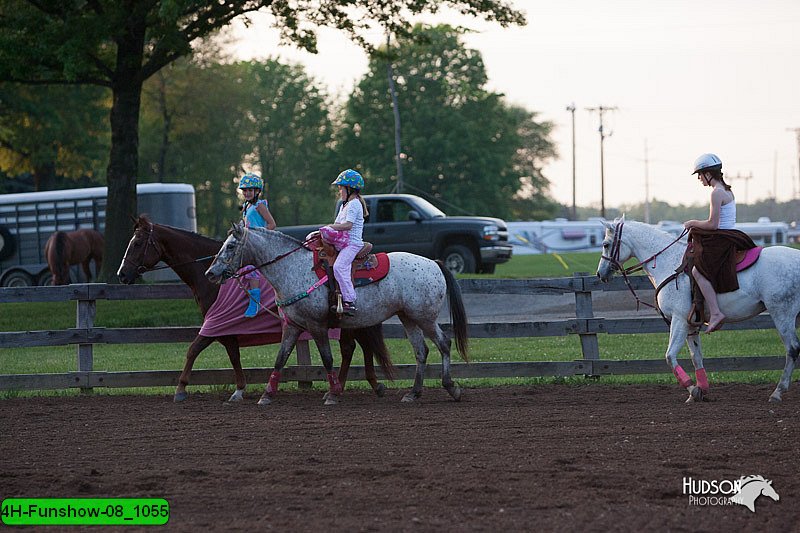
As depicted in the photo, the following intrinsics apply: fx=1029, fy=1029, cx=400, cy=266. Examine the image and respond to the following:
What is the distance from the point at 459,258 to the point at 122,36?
1018cm

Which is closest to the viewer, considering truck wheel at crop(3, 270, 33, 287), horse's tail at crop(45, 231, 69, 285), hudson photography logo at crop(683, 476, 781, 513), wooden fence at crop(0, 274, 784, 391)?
hudson photography logo at crop(683, 476, 781, 513)

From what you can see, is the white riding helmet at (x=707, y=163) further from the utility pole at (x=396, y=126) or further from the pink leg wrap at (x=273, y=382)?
the utility pole at (x=396, y=126)

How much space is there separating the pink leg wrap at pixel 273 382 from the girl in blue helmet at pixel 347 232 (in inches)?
41.8

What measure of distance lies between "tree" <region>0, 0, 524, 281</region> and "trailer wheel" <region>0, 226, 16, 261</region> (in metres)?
7.60

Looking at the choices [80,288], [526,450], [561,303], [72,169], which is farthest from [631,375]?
[72,169]

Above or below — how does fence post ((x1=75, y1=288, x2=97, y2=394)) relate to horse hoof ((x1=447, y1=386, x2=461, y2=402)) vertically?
above

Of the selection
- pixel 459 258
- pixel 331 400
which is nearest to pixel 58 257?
pixel 459 258

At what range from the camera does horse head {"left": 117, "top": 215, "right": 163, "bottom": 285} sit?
1113 centimetres

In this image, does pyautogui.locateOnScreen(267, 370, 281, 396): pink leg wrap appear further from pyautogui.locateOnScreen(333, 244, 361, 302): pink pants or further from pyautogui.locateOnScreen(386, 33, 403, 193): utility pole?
pyautogui.locateOnScreen(386, 33, 403, 193): utility pole

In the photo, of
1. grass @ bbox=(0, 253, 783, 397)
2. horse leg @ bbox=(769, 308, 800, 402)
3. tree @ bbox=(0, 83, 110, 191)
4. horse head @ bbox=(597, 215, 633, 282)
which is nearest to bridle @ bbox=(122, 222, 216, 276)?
grass @ bbox=(0, 253, 783, 397)

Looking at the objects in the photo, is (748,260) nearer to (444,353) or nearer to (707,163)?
(707,163)

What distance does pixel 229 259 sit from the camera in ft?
34.5

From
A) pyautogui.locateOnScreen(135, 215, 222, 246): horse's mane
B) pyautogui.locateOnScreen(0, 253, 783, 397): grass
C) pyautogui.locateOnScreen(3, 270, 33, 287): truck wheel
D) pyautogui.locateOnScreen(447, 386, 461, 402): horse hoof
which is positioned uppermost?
Answer: pyautogui.locateOnScreen(135, 215, 222, 246): horse's mane

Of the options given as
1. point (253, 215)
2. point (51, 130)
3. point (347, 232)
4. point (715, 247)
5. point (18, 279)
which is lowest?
point (18, 279)
